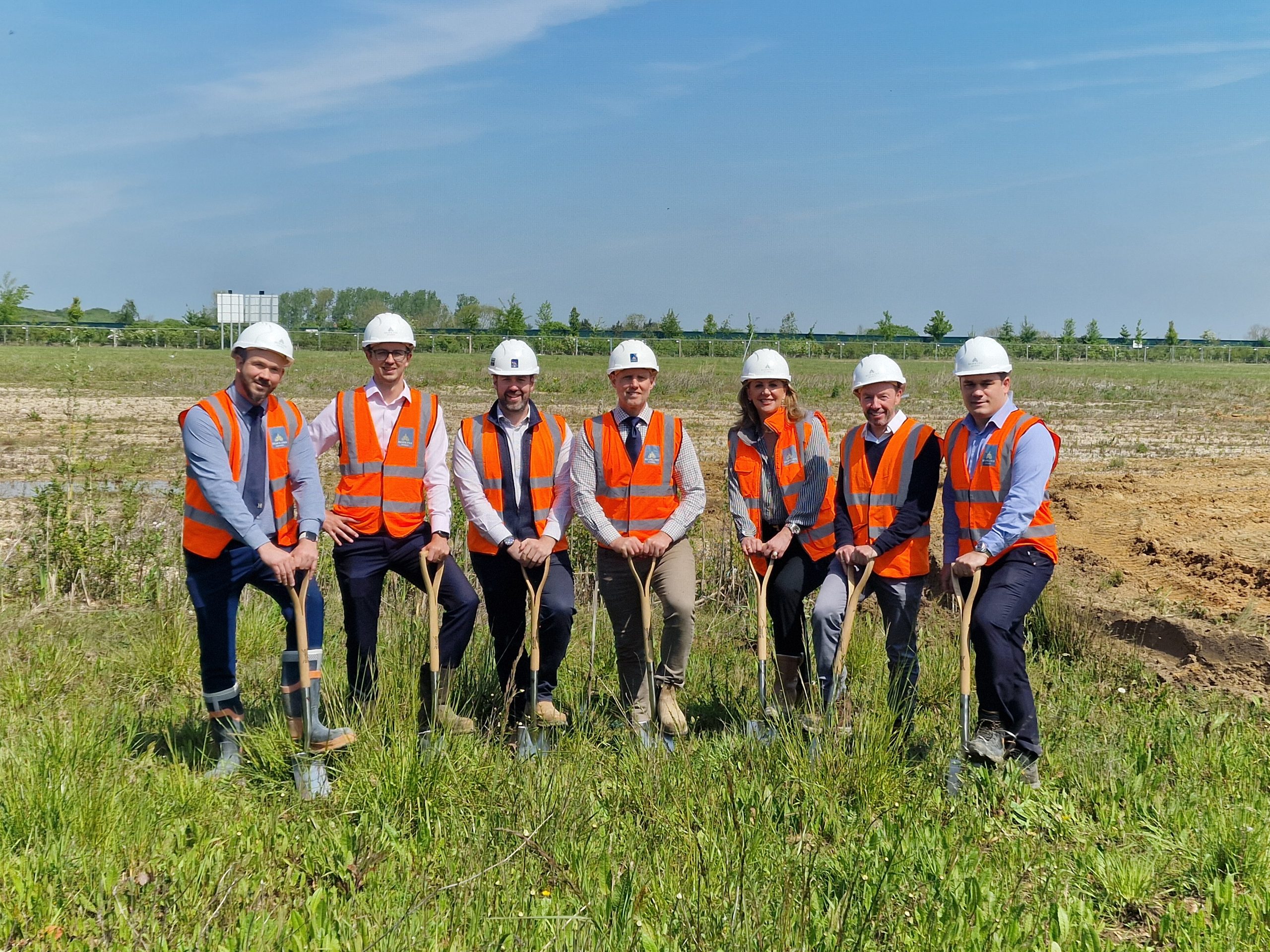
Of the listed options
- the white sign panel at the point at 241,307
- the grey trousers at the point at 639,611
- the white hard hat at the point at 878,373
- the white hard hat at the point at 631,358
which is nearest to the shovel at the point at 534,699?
the grey trousers at the point at 639,611

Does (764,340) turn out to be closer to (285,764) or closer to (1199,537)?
(1199,537)

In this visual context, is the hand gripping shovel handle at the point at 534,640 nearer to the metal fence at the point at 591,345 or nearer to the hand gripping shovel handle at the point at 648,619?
the hand gripping shovel handle at the point at 648,619

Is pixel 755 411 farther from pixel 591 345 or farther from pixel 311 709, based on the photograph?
pixel 591 345

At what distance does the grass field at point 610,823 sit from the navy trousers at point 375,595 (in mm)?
208

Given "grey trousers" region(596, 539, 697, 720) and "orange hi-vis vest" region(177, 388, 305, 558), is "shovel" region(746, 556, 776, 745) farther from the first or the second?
"orange hi-vis vest" region(177, 388, 305, 558)

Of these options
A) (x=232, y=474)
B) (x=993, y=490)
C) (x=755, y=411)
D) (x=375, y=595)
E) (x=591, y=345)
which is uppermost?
(x=591, y=345)

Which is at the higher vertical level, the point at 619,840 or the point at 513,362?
the point at 513,362

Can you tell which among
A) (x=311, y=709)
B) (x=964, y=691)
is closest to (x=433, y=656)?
(x=311, y=709)

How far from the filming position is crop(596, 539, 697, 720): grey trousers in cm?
593

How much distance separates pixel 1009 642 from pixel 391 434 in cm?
333

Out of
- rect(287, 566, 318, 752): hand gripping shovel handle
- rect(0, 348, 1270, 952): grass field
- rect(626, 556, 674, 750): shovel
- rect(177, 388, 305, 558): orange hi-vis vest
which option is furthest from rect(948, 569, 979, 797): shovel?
rect(177, 388, 305, 558): orange hi-vis vest

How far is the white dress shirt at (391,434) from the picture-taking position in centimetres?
562

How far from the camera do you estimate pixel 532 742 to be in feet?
17.5

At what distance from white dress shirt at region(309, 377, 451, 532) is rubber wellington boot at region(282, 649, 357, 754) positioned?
935mm
